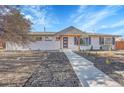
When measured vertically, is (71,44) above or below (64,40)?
below

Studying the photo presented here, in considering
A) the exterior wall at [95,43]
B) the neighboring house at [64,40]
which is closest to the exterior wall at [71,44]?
the neighboring house at [64,40]

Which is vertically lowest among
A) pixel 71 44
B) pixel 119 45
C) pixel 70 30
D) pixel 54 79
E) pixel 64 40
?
pixel 54 79

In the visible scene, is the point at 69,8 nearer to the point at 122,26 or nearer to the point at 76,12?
the point at 76,12

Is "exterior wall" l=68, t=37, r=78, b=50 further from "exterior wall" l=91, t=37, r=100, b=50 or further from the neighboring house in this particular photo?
"exterior wall" l=91, t=37, r=100, b=50

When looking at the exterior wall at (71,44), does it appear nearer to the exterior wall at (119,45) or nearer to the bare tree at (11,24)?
the exterior wall at (119,45)

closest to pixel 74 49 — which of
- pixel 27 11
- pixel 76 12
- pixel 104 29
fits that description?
pixel 104 29

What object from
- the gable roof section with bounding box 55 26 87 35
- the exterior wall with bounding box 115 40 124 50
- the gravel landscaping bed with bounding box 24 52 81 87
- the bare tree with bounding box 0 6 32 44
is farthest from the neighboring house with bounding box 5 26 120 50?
the gravel landscaping bed with bounding box 24 52 81 87

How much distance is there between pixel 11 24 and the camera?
10297 mm

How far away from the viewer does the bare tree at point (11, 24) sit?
10.3 metres

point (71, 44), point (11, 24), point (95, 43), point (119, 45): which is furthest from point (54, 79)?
point (119, 45)

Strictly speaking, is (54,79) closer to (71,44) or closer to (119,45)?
(71,44)

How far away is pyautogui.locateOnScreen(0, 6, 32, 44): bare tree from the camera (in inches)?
404

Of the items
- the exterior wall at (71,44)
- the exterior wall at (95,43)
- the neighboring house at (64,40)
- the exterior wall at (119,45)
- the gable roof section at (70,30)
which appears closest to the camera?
the gable roof section at (70,30)

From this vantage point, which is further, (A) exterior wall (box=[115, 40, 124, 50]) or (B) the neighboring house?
(A) exterior wall (box=[115, 40, 124, 50])
